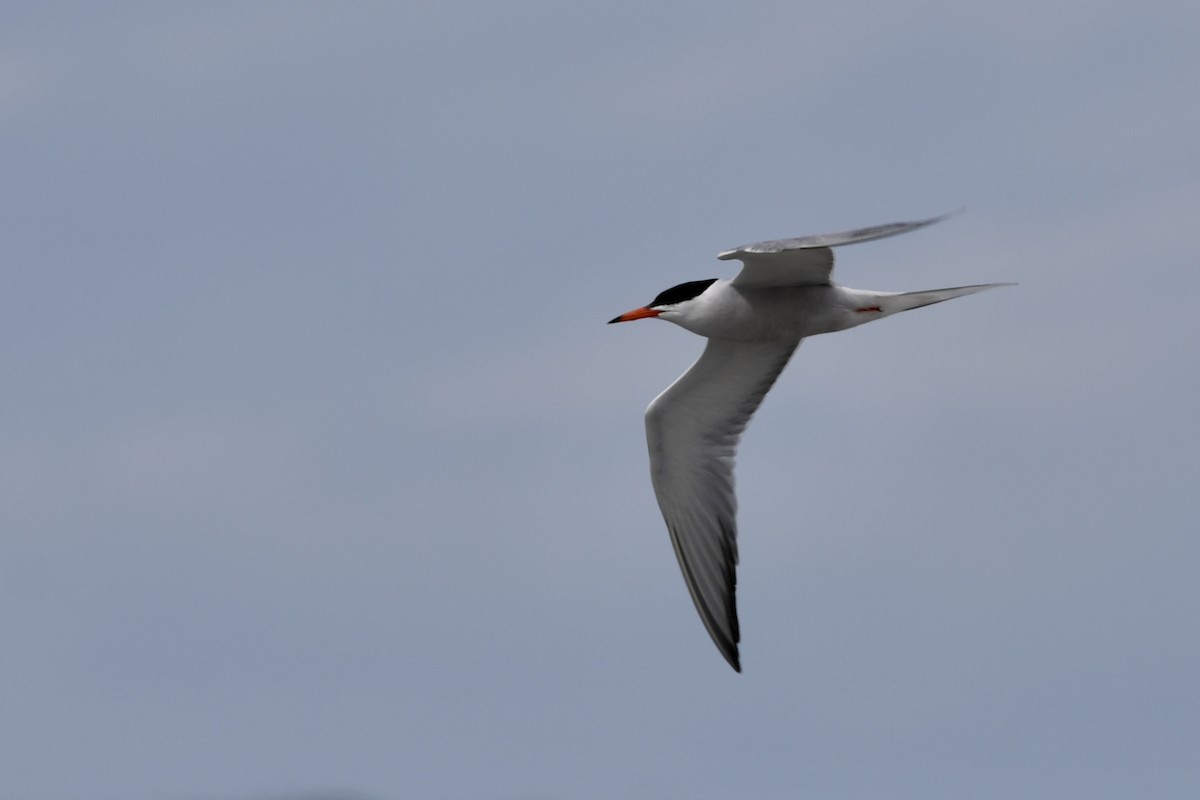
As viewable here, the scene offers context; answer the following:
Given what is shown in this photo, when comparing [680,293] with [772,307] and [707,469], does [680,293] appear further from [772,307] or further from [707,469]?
[707,469]

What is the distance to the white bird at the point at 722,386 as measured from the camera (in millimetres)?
14180

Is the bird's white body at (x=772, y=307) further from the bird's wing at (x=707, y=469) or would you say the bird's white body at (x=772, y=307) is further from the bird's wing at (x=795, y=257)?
the bird's wing at (x=707, y=469)

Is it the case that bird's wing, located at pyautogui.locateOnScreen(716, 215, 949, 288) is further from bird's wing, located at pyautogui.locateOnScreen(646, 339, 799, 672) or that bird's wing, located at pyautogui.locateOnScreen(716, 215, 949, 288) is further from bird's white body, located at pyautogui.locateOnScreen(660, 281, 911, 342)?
bird's wing, located at pyautogui.locateOnScreen(646, 339, 799, 672)

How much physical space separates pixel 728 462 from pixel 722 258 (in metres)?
3.65

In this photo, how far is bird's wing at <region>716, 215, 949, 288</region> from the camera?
38.0 ft

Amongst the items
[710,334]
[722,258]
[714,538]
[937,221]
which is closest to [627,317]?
[710,334]

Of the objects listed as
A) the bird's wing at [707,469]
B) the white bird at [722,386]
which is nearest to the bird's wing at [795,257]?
the white bird at [722,386]

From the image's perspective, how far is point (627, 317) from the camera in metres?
14.2

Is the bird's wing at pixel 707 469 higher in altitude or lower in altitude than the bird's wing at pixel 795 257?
lower

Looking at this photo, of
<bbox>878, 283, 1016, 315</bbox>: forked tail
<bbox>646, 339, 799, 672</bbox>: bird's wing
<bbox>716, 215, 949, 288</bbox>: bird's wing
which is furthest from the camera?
<bbox>646, 339, 799, 672</bbox>: bird's wing

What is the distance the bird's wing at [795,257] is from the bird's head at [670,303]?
14.6 inches

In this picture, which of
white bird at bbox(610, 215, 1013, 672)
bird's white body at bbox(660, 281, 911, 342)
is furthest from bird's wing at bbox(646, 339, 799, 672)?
bird's white body at bbox(660, 281, 911, 342)

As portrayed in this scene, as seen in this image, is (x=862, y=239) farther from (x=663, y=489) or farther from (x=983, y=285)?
(x=663, y=489)

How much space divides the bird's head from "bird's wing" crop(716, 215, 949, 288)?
1.22ft
